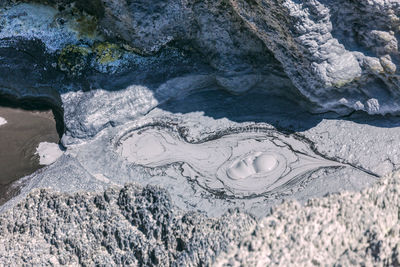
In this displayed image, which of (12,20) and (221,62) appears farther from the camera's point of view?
(12,20)

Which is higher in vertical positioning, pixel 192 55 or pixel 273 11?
pixel 273 11

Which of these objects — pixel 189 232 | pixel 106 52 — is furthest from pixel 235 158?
pixel 106 52

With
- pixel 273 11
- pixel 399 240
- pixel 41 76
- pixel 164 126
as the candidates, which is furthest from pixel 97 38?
pixel 399 240

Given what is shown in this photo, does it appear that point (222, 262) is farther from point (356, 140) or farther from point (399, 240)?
point (356, 140)

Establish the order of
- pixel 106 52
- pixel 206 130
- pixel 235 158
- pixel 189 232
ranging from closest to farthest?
pixel 189 232 → pixel 235 158 → pixel 206 130 → pixel 106 52

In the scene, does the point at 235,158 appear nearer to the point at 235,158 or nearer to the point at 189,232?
the point at 235,158

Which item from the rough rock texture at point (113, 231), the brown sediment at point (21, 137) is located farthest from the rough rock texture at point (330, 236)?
the brown sediment at point (21, 137)

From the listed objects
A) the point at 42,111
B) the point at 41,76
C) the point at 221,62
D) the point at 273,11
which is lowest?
the point at 42,111
